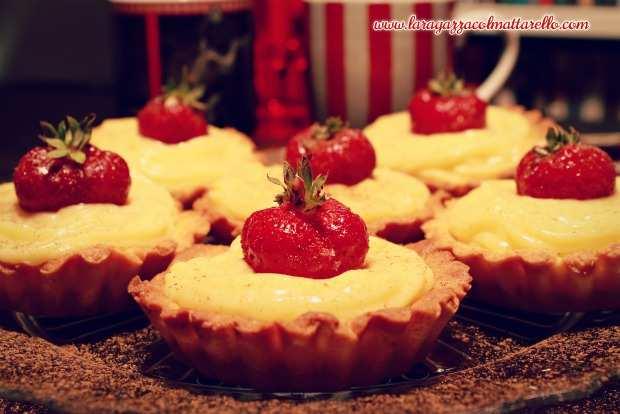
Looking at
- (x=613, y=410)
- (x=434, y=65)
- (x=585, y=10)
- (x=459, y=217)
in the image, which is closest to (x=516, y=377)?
(x=613, y=410)

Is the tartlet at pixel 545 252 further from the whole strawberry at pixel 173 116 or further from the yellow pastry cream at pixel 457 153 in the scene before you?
the whole strawberry at pixel 173 116

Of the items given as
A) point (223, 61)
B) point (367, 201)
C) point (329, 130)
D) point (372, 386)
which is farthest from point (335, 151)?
point (223, 61)

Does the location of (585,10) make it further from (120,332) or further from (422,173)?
(120,332)

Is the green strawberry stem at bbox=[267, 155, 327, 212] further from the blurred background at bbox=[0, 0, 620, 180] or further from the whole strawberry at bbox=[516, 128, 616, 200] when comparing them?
the blurred background at bbox=[0, 0, 620, 180]

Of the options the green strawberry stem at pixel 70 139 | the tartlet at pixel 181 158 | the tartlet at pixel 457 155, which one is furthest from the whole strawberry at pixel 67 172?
the tartlet at pixel 457 155

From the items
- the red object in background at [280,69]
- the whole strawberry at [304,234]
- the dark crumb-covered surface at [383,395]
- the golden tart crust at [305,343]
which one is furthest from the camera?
the red object in background at [280,69]

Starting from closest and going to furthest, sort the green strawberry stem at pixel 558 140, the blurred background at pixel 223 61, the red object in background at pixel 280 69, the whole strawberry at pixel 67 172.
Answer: the whole strawberry at pixel 67 172 → the green strawberry stem at pixel 558 140 → the blurred background at pixel 223 61 → the red object in background at pixel 280 69

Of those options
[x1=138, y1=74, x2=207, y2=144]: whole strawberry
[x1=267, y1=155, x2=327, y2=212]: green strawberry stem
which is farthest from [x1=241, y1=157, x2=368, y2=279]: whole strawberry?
[x1=138, y1=74, x2=207, y2=144]: whole strawberry
